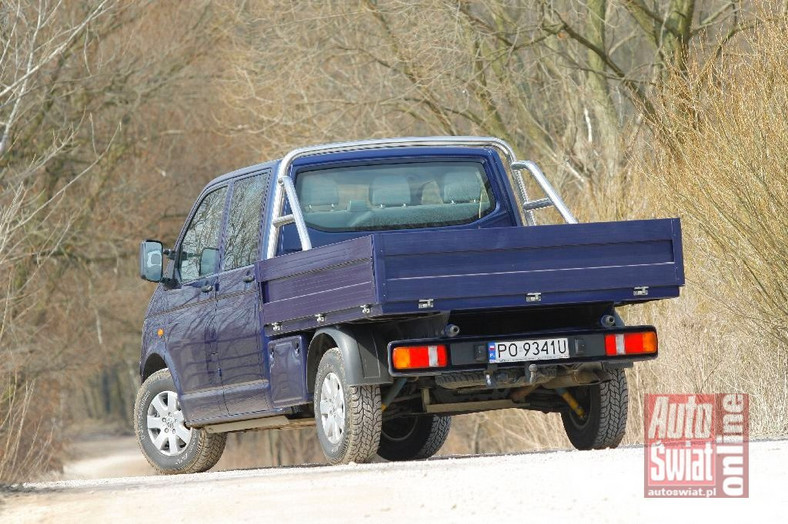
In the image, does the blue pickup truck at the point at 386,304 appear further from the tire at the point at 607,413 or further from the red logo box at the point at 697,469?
the red logo box at the point at 697,469

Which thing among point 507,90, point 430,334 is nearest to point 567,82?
point 507,90

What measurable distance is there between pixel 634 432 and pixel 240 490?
796 cm

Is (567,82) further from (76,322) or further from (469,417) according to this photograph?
(76,322)

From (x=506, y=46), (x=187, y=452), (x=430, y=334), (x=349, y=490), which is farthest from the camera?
(x=506, y=46)

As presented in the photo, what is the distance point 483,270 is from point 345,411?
127cm

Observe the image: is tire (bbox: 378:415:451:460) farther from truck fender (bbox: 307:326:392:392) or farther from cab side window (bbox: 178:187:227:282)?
truck fender (bbox: 307:326:392:392)

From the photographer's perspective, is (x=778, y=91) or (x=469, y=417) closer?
(x=778, y=91)

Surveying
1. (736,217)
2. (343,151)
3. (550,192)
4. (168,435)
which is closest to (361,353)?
(343,151)

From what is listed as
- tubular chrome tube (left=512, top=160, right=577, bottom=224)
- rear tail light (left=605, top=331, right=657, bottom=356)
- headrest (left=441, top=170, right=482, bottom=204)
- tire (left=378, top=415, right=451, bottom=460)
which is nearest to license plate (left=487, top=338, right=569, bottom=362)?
rear tail light (left=605, top=331, right=657, bottom=356)

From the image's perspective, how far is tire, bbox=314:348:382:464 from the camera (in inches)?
392

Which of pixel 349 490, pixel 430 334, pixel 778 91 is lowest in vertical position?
pixel 349 490

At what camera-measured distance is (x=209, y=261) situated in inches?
465

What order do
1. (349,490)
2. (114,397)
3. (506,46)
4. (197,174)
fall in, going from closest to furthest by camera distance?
(349,490) < (506,46) < (197,174) < (114,397)

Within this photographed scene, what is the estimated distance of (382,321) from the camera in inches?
394
